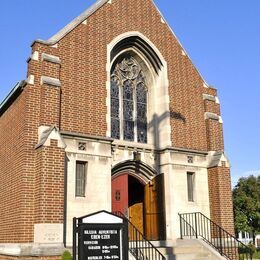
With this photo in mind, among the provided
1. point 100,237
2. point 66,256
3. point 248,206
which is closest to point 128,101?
point 66,256

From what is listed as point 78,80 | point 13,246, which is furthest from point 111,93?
point 13,246

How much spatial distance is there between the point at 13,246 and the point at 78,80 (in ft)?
18.6

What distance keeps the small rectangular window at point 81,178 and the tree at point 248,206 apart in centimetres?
2608

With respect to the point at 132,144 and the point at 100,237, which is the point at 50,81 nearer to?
the point at 132,144

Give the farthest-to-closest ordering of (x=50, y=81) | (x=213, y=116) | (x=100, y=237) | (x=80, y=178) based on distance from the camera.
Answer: (x=213, y=116) → (x=80, y=178) → (x=50, y=81) → (x=100, y=237)

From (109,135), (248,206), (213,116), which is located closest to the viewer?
(109,135)

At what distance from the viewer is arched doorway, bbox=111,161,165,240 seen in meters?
15.0

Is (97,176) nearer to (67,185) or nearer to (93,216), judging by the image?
(67,185)

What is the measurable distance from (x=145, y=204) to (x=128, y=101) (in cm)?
397

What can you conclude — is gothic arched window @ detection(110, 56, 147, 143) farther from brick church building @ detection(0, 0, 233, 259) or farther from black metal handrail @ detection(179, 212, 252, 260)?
black metal handrail @ detection(179, 212, 252, 260)

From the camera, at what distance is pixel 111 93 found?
51.9 ft

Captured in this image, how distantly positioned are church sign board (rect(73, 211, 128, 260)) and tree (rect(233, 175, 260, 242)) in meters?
30.8

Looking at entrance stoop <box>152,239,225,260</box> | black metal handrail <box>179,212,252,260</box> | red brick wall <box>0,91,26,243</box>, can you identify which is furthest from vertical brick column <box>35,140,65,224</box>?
black metal handrail <box>179,212,252,260</box>

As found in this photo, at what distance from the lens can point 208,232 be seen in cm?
1596
